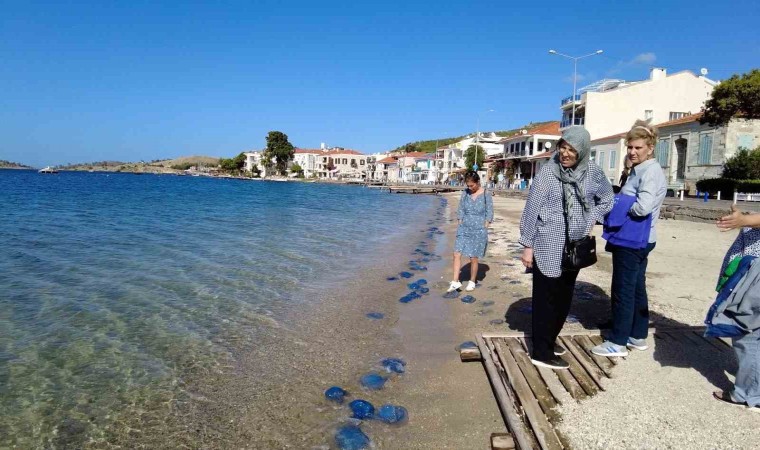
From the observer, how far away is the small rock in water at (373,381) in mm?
4254

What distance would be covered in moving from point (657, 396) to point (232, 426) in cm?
329

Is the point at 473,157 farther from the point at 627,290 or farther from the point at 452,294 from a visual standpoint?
the point at 627,290

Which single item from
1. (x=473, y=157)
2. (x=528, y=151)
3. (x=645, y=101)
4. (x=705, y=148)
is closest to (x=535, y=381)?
(x=705, y=148)

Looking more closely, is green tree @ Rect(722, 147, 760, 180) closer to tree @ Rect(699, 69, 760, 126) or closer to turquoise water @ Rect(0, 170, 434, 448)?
tree @ Rect(699, 69, 760, 126)

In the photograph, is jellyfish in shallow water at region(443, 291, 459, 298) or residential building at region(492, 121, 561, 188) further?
residential building at region(492, 121, 561, 188)

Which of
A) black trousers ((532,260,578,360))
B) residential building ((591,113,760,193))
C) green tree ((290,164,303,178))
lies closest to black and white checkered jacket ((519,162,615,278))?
black trousers ((532,260,578,360))

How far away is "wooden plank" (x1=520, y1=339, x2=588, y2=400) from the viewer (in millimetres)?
3354

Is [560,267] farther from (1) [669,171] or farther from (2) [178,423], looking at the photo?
(1) [669,171]

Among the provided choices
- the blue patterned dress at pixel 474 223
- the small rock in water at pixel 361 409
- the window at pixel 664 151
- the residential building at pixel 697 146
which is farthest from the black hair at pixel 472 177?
the window at pixel 664 151

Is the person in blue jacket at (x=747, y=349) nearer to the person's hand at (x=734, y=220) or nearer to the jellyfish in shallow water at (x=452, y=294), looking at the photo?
the person's hand at (x=734, y=220)

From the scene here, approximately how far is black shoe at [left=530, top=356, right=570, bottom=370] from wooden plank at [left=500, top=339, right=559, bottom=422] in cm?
6

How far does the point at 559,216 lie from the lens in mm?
3508

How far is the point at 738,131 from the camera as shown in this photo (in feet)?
86.7

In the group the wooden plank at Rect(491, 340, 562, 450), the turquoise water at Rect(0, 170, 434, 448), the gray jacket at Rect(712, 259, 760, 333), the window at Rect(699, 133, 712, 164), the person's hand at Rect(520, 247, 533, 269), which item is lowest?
the turquoise water at Rect(0, 170, 434, 448)
